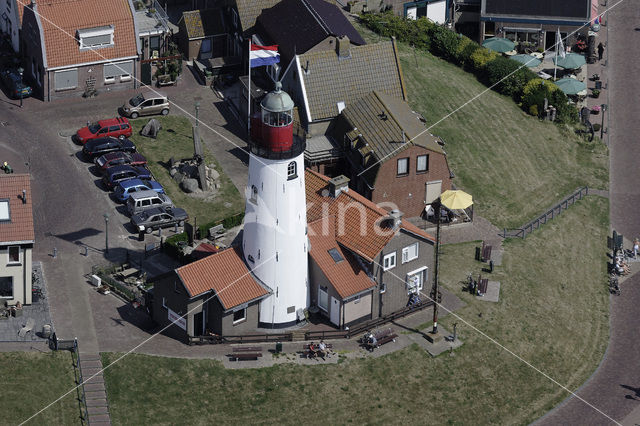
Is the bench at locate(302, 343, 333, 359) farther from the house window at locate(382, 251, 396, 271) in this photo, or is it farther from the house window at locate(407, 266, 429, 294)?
the house window at locate(407, 266, 429, 294)

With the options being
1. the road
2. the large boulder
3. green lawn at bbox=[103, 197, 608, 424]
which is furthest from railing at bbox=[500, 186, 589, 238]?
the large boulder

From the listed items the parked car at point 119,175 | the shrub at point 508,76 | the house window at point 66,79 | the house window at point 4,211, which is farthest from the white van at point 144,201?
the shrub at point 508,76

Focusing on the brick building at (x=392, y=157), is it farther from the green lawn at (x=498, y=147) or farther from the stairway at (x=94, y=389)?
the stairway at (x=94, y=389)

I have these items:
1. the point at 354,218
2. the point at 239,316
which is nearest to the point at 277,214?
the point at 239,316

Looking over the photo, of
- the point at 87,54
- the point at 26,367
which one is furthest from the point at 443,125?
the point at 26,367

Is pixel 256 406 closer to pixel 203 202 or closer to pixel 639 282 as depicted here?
pixel 203 202

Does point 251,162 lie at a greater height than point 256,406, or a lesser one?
greater
